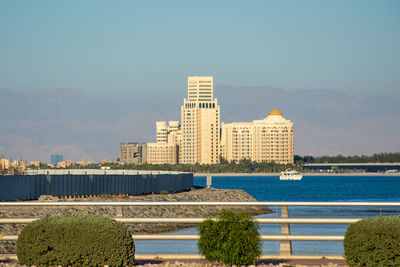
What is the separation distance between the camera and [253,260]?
11.0 meters

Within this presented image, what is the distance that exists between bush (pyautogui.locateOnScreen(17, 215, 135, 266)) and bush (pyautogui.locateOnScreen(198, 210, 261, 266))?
49.5 inches

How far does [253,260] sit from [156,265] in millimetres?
1652

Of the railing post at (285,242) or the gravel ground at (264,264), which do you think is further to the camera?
the railing post at (285,242)

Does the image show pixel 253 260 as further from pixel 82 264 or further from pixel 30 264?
pixel 30 264

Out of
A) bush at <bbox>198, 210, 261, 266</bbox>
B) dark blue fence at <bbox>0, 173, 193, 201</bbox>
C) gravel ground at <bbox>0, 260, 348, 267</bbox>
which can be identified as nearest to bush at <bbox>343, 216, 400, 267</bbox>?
gravel ground at <bbox>0, 260, 348, 267</bbox>

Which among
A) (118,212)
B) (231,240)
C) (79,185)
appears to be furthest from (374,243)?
(79,185)

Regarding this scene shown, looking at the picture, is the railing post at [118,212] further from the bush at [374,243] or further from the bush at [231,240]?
the bush at [374,243]

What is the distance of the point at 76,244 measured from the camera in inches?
420

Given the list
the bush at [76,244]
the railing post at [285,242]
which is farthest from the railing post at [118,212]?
the railing post at [285,242]

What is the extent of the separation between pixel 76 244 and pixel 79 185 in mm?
38793

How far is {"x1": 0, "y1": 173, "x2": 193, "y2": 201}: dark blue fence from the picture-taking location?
135ft

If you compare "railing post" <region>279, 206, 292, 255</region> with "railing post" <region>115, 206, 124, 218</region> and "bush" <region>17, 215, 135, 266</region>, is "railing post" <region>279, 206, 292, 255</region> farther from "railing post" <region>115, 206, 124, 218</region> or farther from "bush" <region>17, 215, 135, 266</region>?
"railing post" <region>115, 206, 124, 218</region>

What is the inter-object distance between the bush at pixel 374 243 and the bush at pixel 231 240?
4.82ft

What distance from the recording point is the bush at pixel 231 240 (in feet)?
36.0
